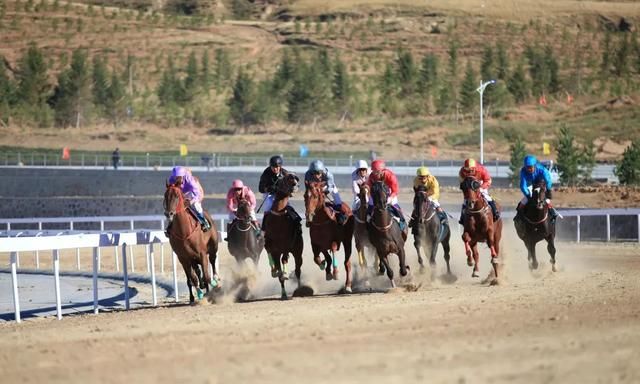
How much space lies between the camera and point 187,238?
19.4 meters

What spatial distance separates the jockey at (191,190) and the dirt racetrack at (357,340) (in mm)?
1341

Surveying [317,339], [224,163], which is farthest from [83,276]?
[224,163]

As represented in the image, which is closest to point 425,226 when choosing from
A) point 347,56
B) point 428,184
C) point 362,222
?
point 428,184

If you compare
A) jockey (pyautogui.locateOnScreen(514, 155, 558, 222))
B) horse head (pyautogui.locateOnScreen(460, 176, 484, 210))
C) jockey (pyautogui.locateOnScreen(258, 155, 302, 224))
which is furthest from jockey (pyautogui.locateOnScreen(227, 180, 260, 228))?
jockey (pyautogui.locateOnScreen(514, 155, 558, 222))

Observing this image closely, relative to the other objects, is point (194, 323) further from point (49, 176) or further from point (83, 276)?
point (49, 176)

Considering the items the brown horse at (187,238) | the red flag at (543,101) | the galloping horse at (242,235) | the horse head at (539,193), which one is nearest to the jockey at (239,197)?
the galloping horse at (242,235)

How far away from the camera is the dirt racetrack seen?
1030 centimetres

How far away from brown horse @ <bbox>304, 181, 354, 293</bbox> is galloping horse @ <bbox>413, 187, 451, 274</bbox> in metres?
1.46

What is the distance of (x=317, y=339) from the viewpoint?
12.6 m

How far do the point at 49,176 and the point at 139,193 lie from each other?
14.2ft

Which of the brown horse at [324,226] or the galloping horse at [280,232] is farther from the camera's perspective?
the galloping horse at [280,232]

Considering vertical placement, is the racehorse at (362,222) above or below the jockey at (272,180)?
below

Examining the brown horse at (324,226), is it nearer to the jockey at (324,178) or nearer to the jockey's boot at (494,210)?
the jockey at (324,178)

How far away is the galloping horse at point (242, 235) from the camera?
20.5m
